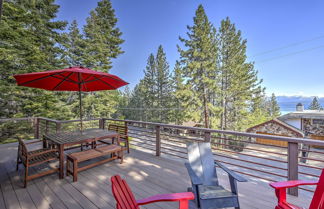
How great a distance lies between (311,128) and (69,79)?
60.5 feet

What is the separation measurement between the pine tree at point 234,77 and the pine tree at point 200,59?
1680mm

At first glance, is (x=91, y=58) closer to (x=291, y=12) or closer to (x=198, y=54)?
(x=198, y=54)

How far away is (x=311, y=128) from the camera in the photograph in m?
13.1

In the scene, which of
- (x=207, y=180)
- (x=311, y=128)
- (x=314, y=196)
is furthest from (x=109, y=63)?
(x=311, y=128)

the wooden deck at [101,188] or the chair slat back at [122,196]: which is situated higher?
the chair slat back at [122,196]

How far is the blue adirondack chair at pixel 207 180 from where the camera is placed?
67.8 inches

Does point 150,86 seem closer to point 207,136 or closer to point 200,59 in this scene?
point 200,59

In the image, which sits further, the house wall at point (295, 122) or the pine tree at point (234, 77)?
the pine tree at point (234, 77)

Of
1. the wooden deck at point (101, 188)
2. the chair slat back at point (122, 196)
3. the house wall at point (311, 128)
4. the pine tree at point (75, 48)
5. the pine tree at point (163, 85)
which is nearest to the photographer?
the chair slat back at point (122, 196)

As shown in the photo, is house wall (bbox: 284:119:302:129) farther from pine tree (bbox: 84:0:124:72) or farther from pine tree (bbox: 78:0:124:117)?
pine tree (bbox: 84:0:124:72)

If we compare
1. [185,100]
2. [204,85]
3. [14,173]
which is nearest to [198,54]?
[204,85]

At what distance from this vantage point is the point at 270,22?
13297 millimetres

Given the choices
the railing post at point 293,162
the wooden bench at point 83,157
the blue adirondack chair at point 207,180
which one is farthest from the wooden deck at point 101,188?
the blue adirondack chair at point 207,180

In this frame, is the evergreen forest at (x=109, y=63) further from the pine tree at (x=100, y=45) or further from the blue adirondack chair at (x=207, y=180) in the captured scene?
the blue adirondack chair at (x=207, y=180)
